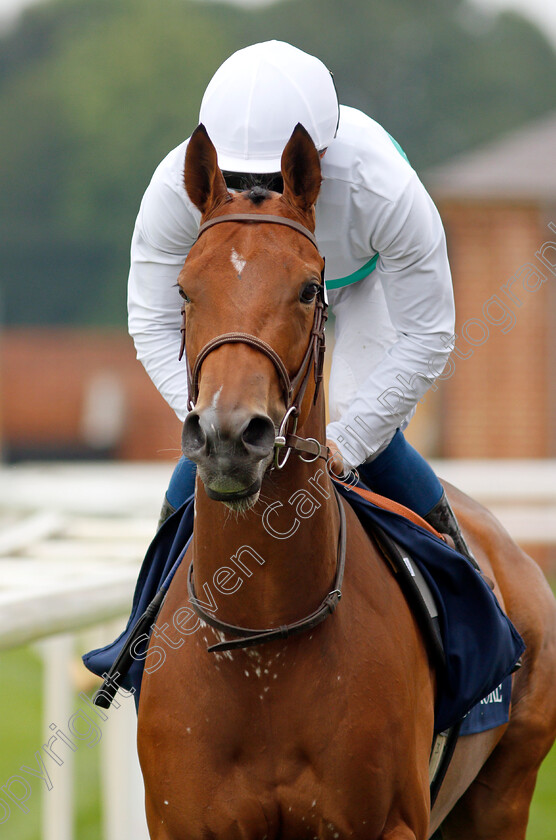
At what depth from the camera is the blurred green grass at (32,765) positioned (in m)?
6.65

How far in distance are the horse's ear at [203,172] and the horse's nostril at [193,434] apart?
0.64 metres

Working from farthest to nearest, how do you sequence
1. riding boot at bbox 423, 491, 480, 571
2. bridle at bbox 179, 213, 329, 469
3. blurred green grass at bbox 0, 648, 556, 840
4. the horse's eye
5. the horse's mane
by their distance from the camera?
blurred green grass at bbox 0, 648, 556, 840
riding boot at bbox 423, 491, 480, 571
the horse's mane
the horse's eye
bridle at bbox 179, 213, 329, 469

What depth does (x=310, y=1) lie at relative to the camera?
48781 millimetres

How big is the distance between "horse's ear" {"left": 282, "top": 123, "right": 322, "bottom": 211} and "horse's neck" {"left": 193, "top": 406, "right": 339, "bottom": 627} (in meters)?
0.53

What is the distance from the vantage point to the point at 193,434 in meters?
2.53

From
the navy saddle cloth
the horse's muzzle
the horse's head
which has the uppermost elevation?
the horse's head

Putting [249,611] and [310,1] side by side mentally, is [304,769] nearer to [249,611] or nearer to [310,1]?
[249,611]

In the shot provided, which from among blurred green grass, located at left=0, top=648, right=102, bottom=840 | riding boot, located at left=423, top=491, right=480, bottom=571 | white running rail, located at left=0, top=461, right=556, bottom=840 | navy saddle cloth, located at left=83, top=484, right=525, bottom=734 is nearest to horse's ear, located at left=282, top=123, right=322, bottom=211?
navy saddle cloth, located at left=83, top=484, right=525, bottom=734

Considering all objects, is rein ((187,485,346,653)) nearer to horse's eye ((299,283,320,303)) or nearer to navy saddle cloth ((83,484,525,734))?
navy saddle cloth ((83,484,525,734))

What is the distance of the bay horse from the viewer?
2738 mm

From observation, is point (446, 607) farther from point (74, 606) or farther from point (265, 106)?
point (265, 106)

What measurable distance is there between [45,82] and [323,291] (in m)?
44.0

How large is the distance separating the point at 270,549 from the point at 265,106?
1.13 meters

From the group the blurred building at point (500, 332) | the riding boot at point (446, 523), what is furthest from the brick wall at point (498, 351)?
the riding boot at point (446, 523)
